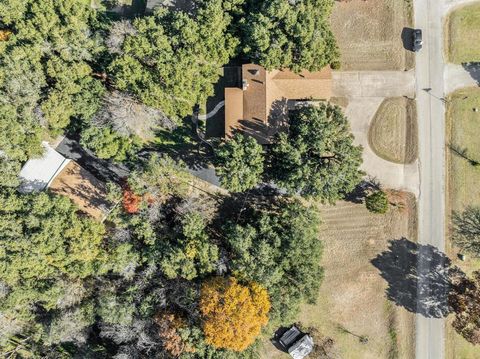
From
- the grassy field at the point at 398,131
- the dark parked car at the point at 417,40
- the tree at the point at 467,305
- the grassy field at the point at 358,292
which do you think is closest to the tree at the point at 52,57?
the grassy field at the point at 358,292

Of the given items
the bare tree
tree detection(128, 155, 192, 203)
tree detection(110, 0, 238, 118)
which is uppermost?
tree detection(110, 0, 238, 118)

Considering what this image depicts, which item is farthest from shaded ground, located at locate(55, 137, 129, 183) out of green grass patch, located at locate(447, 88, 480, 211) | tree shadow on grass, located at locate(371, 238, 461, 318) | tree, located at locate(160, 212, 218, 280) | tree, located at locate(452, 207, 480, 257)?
tree, located at locate(452, 207, 480, 257)

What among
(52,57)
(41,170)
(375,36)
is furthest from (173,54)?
(375,36)

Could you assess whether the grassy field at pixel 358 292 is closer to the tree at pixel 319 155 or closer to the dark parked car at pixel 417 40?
the tree at pixel 319 155

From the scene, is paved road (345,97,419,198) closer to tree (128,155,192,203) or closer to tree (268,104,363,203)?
tree (268,104,363,203)

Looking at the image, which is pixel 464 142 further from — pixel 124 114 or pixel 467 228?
pixel 124 114
